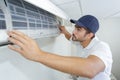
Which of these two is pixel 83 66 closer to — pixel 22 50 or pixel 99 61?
pixel 99 61

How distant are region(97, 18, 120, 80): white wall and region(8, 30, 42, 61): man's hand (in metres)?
3.07

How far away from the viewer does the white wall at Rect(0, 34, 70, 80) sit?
4.14 feet

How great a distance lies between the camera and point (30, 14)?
1.26m

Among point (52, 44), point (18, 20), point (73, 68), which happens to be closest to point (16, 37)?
point (18, 20)

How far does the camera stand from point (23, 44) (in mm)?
807

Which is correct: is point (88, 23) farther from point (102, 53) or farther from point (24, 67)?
point (24, 67)

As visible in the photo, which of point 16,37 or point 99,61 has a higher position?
point 16,37

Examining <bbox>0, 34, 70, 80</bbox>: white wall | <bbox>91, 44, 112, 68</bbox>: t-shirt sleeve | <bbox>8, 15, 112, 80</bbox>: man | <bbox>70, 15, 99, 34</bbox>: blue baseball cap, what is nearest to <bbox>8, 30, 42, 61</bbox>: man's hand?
<bbox>8, 15, 112, 80</bbox>: man

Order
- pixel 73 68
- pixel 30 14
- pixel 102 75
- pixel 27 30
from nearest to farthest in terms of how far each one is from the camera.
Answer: pixel 73 68
pixel 27 30
pixel 30 14
pixel 102 75

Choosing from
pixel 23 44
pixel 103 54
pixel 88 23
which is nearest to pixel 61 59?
pixel 23 44

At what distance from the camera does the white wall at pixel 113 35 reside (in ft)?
12.2

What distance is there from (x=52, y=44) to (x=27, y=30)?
1428mm

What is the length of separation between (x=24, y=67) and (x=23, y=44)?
0.86 meters

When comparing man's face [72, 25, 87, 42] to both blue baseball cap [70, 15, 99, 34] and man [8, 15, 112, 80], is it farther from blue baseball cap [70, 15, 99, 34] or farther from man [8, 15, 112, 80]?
man [8, 15, 112, 80]
